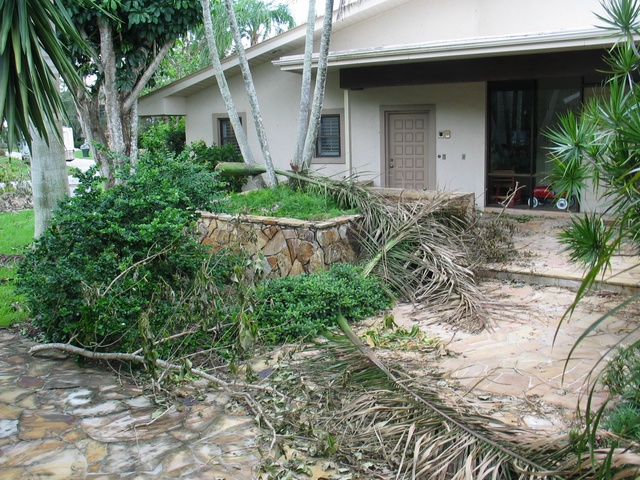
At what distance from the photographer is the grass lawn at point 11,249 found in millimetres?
7270

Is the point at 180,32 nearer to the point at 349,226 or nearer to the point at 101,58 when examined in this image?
the point at 101,58

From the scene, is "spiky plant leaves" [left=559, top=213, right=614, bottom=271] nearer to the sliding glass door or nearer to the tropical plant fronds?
the tropical plant fronds

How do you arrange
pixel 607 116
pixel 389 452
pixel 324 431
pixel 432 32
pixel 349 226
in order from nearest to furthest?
pixel 389 452 < pixel 324 431 < pixel 607 116 < pixel 349 226 < pixel 432 32

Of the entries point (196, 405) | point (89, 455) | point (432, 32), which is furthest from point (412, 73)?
point (89, 455)

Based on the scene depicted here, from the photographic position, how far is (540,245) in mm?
9898

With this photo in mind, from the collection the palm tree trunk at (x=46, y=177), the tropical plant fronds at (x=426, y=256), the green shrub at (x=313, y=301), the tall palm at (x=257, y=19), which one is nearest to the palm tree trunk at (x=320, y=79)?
the tropical plant fronds at (x=426, y=256)

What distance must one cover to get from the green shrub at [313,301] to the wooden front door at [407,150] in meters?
6.56

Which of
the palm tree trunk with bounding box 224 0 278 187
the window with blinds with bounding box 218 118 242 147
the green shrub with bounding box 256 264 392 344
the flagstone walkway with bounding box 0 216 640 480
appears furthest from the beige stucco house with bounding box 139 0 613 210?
the flagstone walkway with bounding box 0 216 640 480

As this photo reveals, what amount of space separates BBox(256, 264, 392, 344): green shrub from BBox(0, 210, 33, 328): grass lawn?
252cm

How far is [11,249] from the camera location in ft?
33.7

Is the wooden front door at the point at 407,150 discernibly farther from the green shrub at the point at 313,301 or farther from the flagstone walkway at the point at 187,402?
the flagstone walkway at the point at 187,402

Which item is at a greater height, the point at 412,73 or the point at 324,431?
the point at 412,73

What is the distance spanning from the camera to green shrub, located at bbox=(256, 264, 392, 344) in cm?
651

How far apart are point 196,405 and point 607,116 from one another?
4.09 m
